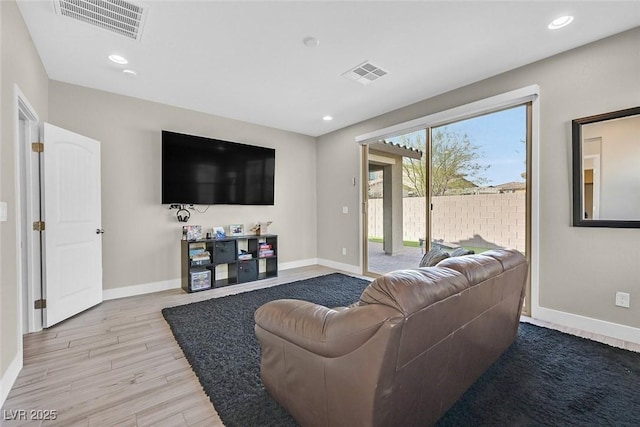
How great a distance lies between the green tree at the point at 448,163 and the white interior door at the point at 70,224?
4.12 m

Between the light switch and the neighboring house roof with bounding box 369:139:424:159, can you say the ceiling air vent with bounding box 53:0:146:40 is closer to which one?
the light switch

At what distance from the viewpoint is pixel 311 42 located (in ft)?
8.07

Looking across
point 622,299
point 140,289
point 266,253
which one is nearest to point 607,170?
point 622,299

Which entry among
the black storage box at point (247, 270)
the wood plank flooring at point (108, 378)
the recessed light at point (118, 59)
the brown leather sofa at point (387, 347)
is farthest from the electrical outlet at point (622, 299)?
the recessed light at point (118, 59)

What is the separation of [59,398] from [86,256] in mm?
1871

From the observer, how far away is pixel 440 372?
1309 millimetres

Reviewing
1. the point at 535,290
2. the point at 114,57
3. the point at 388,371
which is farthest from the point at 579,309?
the point at 114,57

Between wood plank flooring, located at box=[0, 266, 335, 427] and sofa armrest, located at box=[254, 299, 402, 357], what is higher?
sofa armrest, located at box=[254, 299, 402, 357]

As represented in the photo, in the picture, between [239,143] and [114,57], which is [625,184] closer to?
[239,143]

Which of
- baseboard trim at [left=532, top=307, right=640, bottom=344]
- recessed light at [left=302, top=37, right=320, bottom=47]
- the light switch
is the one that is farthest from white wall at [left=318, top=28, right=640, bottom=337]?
the light switch

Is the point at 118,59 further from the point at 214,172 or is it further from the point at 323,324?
the point at 323,324

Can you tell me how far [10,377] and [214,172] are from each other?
296 centimetres

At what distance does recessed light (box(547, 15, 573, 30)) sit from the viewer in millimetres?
2180

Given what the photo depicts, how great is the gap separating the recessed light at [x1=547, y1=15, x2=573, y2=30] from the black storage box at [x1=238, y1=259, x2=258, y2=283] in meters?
4.28
